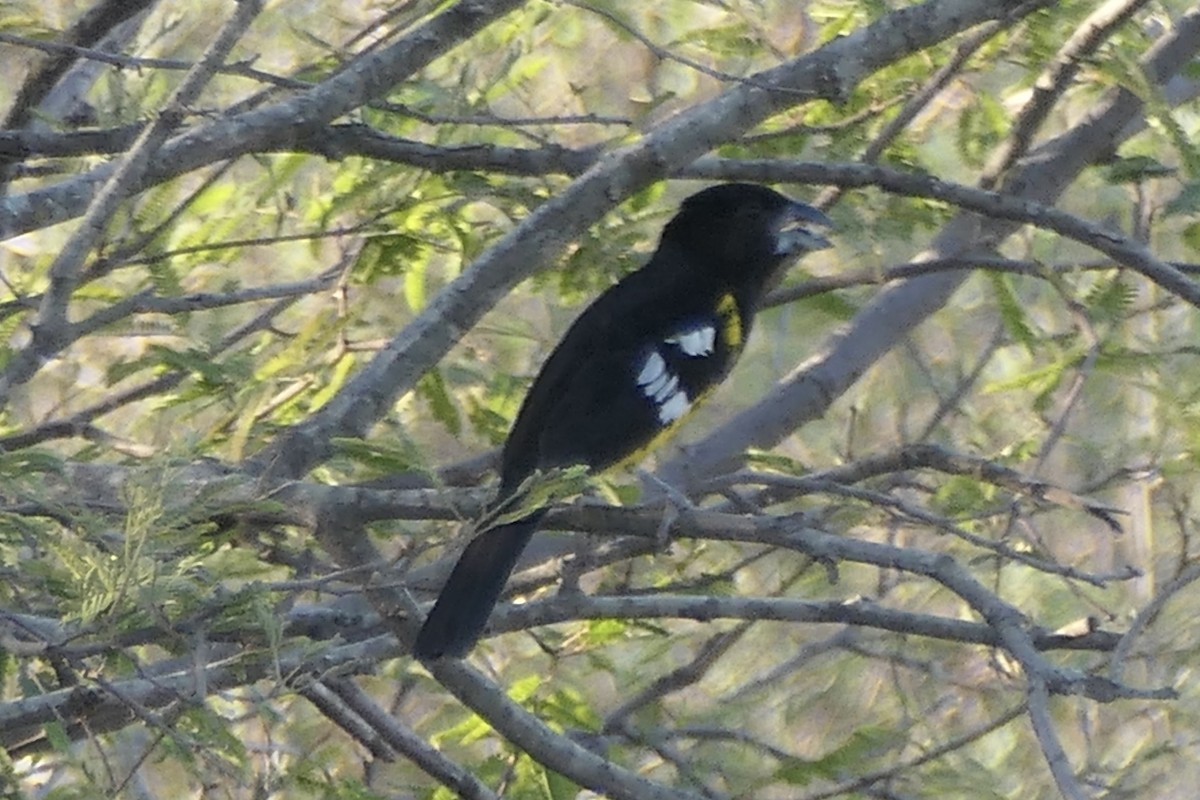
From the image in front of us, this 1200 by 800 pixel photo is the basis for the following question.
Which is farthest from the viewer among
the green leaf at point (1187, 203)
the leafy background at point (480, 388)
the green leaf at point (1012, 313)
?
the green leaf at point (1012, 313)

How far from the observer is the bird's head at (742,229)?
4.35m

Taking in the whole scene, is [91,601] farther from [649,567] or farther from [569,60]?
[569,60]

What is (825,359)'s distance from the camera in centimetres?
448

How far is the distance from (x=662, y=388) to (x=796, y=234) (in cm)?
67

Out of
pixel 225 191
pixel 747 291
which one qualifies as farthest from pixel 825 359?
pixel 225 191

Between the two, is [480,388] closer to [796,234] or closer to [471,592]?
[796,234]

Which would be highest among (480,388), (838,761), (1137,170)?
(1137,170)

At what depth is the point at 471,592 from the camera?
3.13 m

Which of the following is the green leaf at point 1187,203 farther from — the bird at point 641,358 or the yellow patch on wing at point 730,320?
the yellow patch on wing at point 730,320

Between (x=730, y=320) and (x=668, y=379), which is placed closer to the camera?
(x=668, y=379)

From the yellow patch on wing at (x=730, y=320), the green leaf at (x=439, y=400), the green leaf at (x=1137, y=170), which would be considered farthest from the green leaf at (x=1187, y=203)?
the green leaf at (x=439, y=400)

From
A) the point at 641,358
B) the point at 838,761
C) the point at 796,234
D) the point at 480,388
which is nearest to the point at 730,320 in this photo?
the point at 796,234

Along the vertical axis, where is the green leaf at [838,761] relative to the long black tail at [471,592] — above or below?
below

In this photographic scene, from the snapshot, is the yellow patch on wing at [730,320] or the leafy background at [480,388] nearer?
the leafy background at [480,388]
